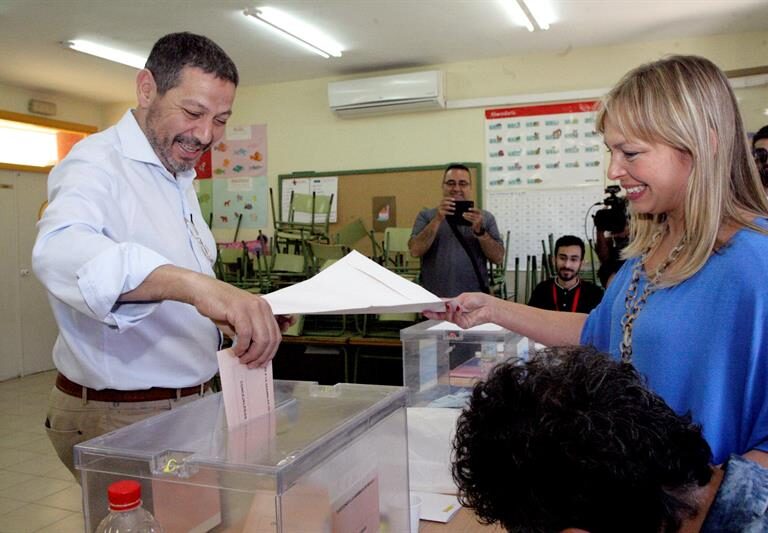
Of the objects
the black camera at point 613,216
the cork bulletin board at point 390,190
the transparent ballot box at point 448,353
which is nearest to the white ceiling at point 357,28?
the cork bulletin board at point 390,190

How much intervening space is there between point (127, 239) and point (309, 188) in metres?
5.72

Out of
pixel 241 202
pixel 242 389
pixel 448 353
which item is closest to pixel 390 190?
pixel 241 202

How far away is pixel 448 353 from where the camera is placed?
1.85m

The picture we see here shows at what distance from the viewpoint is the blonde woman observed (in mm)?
950

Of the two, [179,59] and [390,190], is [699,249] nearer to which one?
[179,59]

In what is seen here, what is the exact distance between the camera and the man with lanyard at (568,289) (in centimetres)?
417

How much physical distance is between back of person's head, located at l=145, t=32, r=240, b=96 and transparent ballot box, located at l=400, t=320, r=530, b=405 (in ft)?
→ 2.82

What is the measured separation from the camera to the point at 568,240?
4.32 metres

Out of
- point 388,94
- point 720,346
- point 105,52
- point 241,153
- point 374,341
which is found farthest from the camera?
point 241,153

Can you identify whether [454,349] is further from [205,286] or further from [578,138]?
[578,138]

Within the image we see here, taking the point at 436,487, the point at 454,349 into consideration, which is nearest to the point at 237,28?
the point at 454,349

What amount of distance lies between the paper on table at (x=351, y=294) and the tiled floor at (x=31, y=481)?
1575mm

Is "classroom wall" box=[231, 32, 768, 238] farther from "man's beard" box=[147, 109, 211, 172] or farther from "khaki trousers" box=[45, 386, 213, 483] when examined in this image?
"khaki trousers" box=[45, 386, 213, 483]

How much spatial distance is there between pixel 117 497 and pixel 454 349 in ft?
4.10
